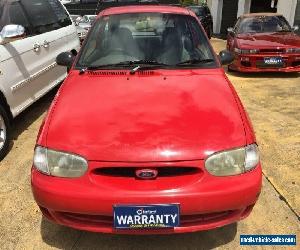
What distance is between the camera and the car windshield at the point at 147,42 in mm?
3689

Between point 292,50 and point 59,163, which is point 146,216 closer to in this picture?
point 59,163

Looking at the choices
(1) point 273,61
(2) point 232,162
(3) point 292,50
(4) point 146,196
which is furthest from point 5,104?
(3) point 292,50

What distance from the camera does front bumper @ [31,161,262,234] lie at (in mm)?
2393

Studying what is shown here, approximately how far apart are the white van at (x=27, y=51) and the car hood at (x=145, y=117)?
4.68 feet

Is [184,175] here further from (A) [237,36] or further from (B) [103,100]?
(A) [237,36]

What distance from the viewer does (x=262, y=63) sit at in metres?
8.59

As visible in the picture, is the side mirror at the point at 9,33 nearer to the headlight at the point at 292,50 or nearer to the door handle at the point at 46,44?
the door handle at the point at 46,44

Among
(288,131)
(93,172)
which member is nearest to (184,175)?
(93,172)

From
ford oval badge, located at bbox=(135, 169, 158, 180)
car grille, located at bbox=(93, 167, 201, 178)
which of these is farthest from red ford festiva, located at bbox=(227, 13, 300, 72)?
ford oval badge, located at bbox=(135, 169, 158, 180)

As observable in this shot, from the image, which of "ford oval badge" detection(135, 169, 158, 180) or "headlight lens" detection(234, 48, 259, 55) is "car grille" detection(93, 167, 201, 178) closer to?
"ford oval badge" detection(135, 169, 158, 180)

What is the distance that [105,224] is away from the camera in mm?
2562

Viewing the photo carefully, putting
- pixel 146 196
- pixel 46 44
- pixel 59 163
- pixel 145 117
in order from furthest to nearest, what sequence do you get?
pixel 46 44 → pixel 145 117 → pixel 59 163 → pixel 146 196

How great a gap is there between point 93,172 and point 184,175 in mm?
594

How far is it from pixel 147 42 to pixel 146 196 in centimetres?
193
